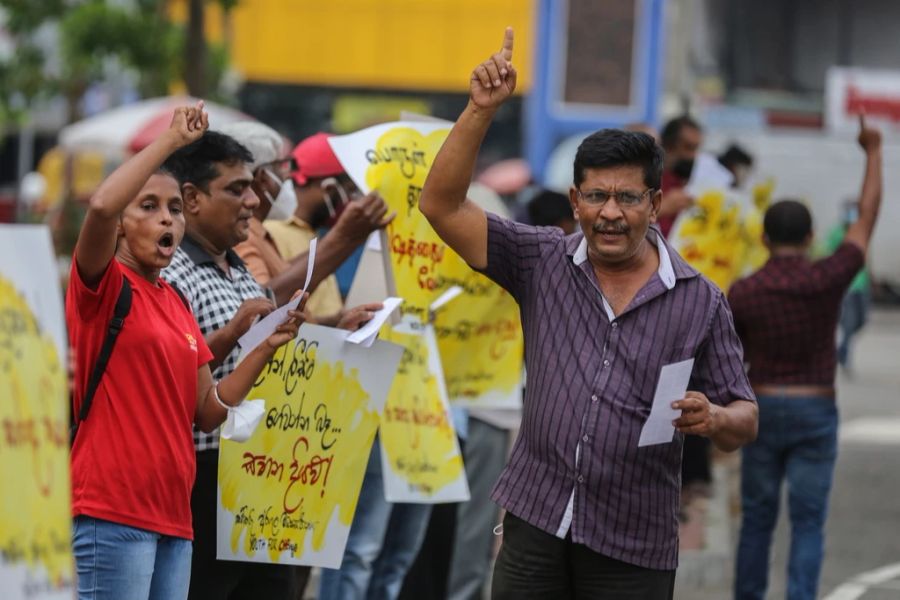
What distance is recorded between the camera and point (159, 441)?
4414 mm

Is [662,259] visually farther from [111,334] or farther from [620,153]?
[111,334]

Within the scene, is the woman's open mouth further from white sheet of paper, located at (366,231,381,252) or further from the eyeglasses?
white sheet of paper, located at (366,231,381,252)

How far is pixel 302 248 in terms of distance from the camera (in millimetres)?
A: 6477

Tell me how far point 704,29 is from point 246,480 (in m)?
40.6

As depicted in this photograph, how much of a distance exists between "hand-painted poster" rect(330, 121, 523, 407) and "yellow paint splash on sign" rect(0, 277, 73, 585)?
260cm

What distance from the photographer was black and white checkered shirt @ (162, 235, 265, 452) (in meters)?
5.11

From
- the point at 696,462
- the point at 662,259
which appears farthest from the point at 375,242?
the point at 696,462

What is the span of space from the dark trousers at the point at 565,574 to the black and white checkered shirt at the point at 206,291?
→ 0.99m

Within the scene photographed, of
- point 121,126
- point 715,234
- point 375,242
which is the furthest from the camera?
point 121,126

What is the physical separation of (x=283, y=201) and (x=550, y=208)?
2.16 meters

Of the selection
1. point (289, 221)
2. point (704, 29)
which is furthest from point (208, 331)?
point (704, 29)

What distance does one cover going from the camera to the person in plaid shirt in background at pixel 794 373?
287 inches

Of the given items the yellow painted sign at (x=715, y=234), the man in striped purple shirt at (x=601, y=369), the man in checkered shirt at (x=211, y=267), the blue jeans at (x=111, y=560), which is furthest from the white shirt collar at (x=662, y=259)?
the yellow painted sign at (x=715, y=234)

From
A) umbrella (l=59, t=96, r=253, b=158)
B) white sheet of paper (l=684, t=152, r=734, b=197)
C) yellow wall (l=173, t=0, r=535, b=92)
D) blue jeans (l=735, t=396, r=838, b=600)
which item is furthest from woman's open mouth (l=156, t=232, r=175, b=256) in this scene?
yellow wall (l=173, t=0, r=535, b=92)
